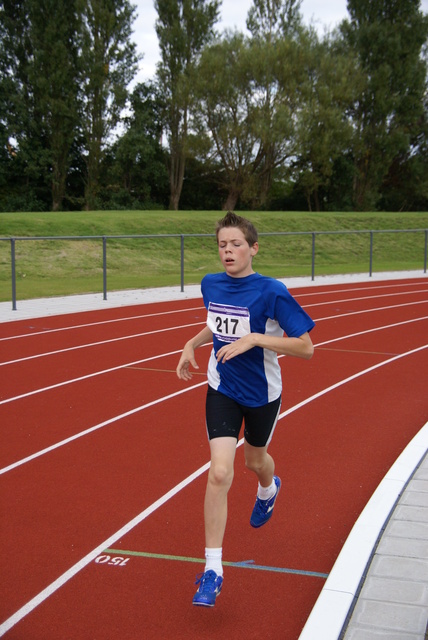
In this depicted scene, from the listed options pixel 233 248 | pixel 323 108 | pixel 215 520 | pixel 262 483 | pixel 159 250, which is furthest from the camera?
pixel 323 108

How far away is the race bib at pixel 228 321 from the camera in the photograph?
3.85 meters

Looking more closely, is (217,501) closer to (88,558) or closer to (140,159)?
(88,558)

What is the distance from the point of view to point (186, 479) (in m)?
5.33

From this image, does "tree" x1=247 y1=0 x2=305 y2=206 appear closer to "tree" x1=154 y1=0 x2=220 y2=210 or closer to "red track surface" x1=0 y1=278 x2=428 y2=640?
"tree" x1=154 y1=0 x2=220 y2=210

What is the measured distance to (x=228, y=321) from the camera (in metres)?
3.90

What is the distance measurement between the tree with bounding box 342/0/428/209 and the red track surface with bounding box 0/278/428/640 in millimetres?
41320

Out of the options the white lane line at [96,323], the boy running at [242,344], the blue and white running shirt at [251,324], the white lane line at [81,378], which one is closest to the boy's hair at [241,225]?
the boy running at [242,344]

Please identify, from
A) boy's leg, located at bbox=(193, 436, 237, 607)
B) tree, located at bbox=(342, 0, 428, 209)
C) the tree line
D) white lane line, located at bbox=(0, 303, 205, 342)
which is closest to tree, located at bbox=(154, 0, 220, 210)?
the tree line

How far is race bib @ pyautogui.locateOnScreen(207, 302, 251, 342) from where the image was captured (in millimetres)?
3854

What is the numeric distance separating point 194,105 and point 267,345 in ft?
141

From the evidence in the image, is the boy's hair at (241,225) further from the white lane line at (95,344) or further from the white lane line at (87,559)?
the white lane line at (95,344)

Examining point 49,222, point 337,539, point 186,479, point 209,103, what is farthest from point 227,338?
point 209,103

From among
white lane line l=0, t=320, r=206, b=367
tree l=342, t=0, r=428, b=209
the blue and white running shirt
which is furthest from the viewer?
tree l=342, t=0, r=428, b=209

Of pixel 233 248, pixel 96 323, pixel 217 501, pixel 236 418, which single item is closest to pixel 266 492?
pixel 236 418
